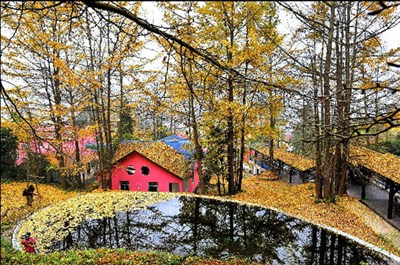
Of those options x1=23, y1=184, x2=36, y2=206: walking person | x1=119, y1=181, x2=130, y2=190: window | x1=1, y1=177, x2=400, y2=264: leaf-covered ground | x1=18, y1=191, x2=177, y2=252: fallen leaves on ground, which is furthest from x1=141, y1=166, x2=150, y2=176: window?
x1=23, y1=184, x2=36, y2=206: walking person

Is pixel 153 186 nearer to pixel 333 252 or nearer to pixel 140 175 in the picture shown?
pixel 140 175

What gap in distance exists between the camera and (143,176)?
61.0 feet

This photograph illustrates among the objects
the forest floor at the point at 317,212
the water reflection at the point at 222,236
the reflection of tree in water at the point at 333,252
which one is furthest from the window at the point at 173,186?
the reflection of tree in water at the point at 333,252

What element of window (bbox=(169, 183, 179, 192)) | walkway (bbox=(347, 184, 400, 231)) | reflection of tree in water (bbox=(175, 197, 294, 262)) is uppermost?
reflection of tree in water (bbox=(175, 197, 294, 262))

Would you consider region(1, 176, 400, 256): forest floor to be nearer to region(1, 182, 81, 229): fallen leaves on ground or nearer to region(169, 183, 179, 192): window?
region(1, 182, 81, 229): fallen leaves on ground

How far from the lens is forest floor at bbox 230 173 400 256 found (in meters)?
8.30

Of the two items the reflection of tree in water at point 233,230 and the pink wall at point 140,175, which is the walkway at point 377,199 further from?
the pink wall at point 140,175

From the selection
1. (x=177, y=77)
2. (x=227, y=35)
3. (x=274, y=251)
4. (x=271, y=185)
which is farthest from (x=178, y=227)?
(x=271, y=185)

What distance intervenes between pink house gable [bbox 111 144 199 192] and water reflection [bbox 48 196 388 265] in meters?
6.72

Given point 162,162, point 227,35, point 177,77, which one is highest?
point 227,35

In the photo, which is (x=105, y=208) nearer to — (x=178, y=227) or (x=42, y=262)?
(x=178, y=227)

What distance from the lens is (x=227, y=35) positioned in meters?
11.5

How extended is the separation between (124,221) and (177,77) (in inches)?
228

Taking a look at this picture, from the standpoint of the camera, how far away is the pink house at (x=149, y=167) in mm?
18016
